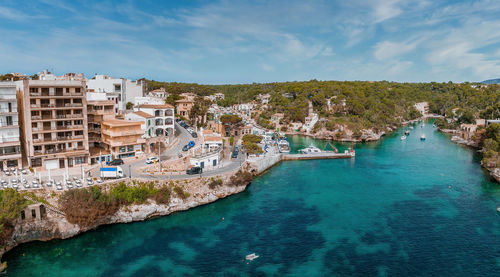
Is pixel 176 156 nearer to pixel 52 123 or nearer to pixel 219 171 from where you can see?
pixel 219 171

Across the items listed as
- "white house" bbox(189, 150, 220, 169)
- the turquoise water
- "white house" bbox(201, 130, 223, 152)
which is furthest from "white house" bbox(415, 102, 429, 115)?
"white house" bbox(189, 150, 220, 169)

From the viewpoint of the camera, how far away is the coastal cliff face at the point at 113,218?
2672 centimetres

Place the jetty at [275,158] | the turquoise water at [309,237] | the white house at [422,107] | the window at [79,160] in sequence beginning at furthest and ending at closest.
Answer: the white house at [422,107] → the jetty at [275,158] → the window at [79,160] → the turquoise water at [309,237]

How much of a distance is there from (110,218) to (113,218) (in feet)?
0.85

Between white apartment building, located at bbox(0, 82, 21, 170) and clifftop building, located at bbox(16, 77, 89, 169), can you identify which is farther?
clifftop building, located at bbox(16, 77, 89, 169)

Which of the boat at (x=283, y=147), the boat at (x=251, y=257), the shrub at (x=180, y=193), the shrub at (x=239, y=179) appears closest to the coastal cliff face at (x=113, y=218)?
the shrub at (x=180, y=193)

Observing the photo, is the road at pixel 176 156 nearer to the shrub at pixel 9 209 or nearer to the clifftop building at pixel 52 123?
the clifftop building at pixel 52 123

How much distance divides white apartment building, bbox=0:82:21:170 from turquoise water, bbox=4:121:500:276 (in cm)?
1174

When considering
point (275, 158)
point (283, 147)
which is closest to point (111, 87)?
point (275, 158)

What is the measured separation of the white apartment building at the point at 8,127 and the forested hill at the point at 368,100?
4990cm

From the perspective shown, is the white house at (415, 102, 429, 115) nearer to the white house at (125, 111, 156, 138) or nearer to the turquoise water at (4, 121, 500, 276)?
the turquoise water at (4, 121, 500, 276)

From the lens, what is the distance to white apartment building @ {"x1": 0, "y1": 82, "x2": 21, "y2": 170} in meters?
33.2

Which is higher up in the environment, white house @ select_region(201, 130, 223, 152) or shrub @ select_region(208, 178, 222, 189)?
white house @ select_region(201, 130, 223, 152)

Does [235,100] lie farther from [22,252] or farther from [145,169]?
[22,252]
